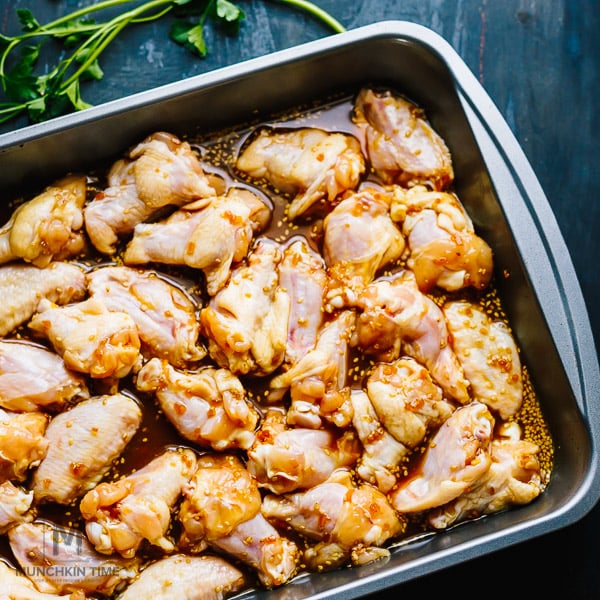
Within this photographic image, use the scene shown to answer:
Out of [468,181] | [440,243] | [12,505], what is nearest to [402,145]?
[468,181]

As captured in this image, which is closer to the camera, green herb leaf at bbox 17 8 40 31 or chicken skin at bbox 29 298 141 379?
chicken skin at bbox 29 298 141 379

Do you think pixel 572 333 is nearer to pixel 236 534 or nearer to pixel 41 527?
pixel 236 534

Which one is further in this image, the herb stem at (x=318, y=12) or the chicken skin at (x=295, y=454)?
the herb stem at (x=318, y=12)

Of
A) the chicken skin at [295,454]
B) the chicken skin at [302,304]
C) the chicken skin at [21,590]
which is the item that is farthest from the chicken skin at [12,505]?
the chicken skin at [302,304]

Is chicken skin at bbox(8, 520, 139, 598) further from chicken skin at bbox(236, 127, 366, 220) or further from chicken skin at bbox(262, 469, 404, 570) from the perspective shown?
chicken skin at bbox(236, 127, 366, 220)

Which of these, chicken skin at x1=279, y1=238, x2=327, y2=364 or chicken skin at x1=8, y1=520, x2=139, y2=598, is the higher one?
chicken skin at x1=279, y1=238, x2=327, y2=364

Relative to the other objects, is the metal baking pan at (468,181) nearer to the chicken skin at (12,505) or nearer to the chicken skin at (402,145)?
the chicken skin at (402,145)

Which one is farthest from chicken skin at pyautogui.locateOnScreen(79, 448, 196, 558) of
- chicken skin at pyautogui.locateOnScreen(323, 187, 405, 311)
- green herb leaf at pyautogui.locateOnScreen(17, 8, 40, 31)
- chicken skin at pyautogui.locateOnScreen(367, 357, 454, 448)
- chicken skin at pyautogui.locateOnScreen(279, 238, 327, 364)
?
green herb leaf at pyautogui.locateOnScreen(17, 8, 40, 31)
